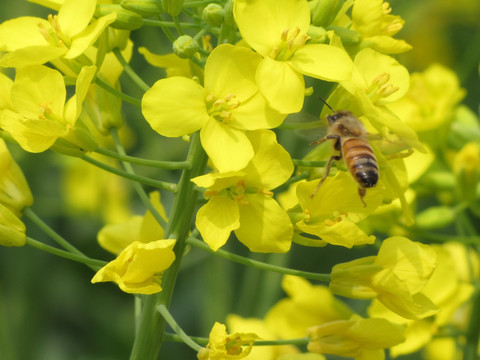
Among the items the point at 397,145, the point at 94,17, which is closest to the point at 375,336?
the point at 397,145

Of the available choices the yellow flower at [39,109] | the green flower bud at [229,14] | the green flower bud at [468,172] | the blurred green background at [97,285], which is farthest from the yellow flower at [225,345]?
the blurred green background at [97,285]

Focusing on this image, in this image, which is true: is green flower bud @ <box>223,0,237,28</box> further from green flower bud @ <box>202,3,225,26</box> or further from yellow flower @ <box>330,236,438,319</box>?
yellow flower @ <box>330,236,438,319</box>

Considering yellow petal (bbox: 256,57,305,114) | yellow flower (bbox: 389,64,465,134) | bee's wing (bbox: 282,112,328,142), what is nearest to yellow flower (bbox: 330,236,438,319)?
bee's wing (bbox: 282,112,328,142)

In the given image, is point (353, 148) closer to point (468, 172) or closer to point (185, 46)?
point (185, 46)

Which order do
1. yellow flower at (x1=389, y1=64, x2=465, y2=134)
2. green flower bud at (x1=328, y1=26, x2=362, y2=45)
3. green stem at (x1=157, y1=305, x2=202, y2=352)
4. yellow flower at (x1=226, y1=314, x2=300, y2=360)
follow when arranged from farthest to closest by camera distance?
yellow flower at (x1=389, y1=64, x2=465, y2=134)
yellow flower at (x1=226, y1=314, x2=300, y2=360)
green flower bud at (x1=328, y1=26, x2=362, y2=45)
green stem at (x1=157, y1=305, x2=202, y2=352)

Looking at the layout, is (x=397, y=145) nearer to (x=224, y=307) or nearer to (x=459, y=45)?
(x=224, y=307)
